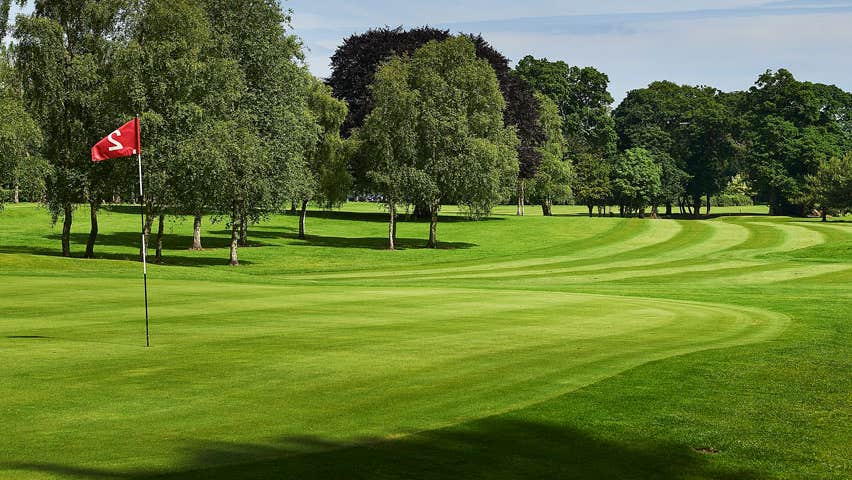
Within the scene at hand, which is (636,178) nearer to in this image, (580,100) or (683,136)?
(580,100)

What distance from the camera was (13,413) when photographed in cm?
1220

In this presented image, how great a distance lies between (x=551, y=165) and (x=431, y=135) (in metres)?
50.4

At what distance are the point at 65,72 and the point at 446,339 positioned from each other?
48.5 meters

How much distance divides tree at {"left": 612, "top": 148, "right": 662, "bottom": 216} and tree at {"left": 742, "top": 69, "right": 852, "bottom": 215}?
1775 centimetres

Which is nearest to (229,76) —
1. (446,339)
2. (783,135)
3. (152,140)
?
(152,140)

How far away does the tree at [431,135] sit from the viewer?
73500 millimetres

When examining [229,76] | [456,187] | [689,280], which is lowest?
[689,280]

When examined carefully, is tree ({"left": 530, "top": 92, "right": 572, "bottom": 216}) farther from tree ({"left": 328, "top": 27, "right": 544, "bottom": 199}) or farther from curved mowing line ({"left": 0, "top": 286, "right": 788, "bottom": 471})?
curved mowing line ({"left": 0, "top": 286, "right": 788, "bottom": 471})

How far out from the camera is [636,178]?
142625mm

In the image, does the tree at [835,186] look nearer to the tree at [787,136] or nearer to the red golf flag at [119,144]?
the tree at [787,136]

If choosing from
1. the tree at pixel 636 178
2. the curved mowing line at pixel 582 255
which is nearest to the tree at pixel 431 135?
the curved mowing line at pixel 582 255

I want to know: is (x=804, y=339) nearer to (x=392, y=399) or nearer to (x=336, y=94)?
(x=392, y=399)

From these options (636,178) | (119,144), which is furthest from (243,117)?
(636,178)

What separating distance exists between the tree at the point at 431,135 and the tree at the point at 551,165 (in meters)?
41.2
